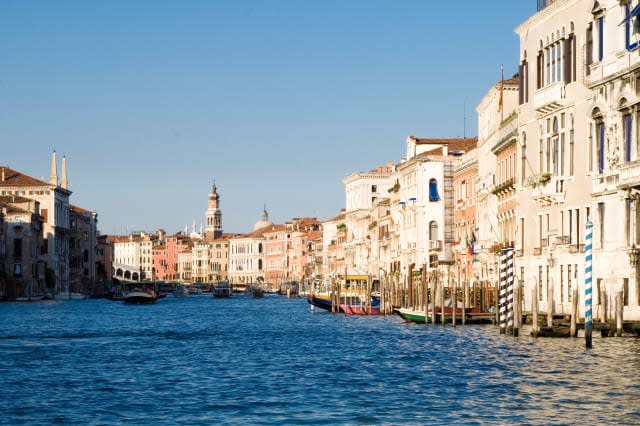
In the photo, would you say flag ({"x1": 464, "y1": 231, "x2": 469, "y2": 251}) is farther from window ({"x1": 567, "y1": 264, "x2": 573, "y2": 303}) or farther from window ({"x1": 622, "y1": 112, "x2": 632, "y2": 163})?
window ({"x1": 622, "y1": 112, "x2": 632, "y2": 163})

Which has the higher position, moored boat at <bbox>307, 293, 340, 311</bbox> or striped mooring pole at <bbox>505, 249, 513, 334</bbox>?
striped mooring pole at <bbox>505, 249, 513, 334</bbox>

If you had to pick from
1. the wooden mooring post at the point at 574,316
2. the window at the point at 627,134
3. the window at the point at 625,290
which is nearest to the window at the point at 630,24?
the window at the point at 627,134

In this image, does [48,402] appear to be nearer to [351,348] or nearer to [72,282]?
[351,348]

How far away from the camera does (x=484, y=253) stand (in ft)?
160

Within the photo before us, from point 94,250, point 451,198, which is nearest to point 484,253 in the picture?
point 451,198

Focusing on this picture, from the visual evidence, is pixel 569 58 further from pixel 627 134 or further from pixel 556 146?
pixel 627 134

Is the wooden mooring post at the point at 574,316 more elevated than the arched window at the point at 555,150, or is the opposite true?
the arched window at the point at 555,150

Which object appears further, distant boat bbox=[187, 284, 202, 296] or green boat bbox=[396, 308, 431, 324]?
distant boat bbox=[187, 284, 202, 296]

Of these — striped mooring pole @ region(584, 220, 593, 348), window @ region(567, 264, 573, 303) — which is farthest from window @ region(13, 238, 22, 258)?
striped mooring pole @ region(584, 220, 593, 348)

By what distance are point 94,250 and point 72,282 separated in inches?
544

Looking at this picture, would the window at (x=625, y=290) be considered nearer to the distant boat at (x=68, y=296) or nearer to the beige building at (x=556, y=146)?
the beige building at (x=556, y=146)

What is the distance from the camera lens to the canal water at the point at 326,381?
61.6 feet

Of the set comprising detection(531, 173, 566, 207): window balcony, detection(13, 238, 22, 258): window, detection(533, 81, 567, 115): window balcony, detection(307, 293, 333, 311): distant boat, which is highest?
detection(533, 81, 567, 115): window balcony

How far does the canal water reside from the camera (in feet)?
61.6
